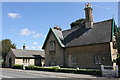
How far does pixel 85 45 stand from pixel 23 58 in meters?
18.9

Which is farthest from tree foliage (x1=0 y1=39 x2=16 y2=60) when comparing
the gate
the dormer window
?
the gate

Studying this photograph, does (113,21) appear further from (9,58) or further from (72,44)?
(9,58)

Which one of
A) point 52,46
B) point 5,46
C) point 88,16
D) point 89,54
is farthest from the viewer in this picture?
point 5,46

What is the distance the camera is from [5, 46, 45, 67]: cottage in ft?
126

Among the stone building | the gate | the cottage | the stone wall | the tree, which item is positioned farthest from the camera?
the tree

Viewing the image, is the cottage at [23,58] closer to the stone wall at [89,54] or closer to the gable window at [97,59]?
the stone wall at [89,54]

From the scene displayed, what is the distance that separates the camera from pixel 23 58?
39344 mm

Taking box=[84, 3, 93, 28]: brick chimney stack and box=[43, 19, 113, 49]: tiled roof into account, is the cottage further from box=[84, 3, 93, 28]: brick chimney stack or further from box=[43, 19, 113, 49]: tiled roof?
box=[84, 3, 93, 28]: brick chimney stack

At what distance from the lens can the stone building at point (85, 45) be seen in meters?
24.8

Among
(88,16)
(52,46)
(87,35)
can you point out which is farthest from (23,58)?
(88,16)

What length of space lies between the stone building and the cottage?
7.47m

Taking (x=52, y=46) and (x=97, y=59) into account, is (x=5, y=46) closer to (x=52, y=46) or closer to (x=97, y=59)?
(x=52, y=46)

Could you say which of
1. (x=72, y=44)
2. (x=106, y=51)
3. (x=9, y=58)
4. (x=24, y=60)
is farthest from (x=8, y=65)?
(x=106, y=51)

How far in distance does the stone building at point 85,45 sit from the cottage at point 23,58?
7.47 metres
